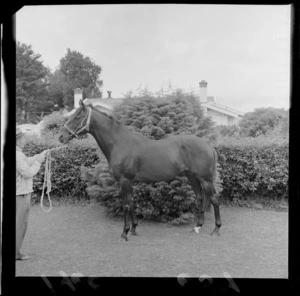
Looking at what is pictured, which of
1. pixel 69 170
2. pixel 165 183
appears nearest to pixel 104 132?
pixel 165 183

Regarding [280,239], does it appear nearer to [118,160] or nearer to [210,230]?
[210,230]

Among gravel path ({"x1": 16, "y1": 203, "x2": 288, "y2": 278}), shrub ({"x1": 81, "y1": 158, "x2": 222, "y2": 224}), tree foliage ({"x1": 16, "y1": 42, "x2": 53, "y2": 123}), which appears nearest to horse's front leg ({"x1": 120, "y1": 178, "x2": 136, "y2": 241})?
gravel path ({"x1": 16, "y1": 203, "x2": 288, "y2": 278})

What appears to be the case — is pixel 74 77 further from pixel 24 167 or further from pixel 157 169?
pixel 157 169

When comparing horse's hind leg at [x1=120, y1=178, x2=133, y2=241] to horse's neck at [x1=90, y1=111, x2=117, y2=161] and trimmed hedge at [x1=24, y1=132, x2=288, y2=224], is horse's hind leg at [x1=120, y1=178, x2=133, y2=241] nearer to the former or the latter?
horse's neck at [x1=90, y1=111, x2=117, y2=161]

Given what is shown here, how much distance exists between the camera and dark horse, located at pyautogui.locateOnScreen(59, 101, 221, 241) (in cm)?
429

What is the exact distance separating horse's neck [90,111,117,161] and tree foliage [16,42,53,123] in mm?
912

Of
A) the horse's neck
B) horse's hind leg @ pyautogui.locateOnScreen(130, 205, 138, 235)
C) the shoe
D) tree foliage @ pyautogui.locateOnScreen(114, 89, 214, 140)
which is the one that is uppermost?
tree foliage @ pyautogui.locateOnScreen(114, 89, 214, 140)

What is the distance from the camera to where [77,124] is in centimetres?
414

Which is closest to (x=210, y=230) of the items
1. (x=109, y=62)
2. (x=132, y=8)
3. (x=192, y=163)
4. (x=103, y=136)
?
(x=192, y=163)

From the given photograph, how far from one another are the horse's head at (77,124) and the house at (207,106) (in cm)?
53

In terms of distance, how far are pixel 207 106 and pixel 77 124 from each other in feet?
7.01

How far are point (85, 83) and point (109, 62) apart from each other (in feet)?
1.48

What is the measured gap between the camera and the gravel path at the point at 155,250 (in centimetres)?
400

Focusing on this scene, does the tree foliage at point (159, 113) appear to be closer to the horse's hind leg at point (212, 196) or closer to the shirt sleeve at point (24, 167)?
the horse's hind leg at point (212, 196)
